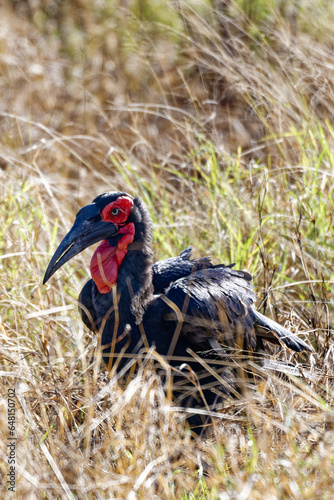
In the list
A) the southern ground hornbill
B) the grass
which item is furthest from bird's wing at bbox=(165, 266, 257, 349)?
the grass

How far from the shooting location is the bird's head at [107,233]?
2619mm

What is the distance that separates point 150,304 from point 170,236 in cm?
92

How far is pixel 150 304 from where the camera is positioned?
2678mm

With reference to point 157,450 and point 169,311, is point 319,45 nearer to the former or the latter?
point 169,311

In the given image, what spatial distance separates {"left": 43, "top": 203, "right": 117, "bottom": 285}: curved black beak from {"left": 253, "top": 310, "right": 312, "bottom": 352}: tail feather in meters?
0.77

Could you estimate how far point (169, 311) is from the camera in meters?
2.63

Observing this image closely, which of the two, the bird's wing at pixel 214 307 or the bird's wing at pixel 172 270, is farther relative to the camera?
the bird's wing at pixel 172 270

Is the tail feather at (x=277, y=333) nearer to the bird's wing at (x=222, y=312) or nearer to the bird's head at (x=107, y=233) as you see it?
the bird's wing at (x=222, y=312)

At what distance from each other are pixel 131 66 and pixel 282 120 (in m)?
2.96

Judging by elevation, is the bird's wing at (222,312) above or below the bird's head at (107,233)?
below

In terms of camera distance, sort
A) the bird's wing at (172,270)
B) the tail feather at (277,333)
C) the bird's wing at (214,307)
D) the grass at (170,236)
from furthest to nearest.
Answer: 1. the bird's wing at (172,270)
2. the tail feather at (277,333)
3. the bird's wing at (214,307)
4. the grass at (170,236)

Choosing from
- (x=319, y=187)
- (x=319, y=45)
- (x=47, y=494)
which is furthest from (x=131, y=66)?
(x=47, y=494)

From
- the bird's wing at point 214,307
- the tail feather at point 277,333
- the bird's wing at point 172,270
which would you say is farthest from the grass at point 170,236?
the bird's wing at point 172,270

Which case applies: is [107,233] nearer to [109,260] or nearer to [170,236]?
[109,260]
